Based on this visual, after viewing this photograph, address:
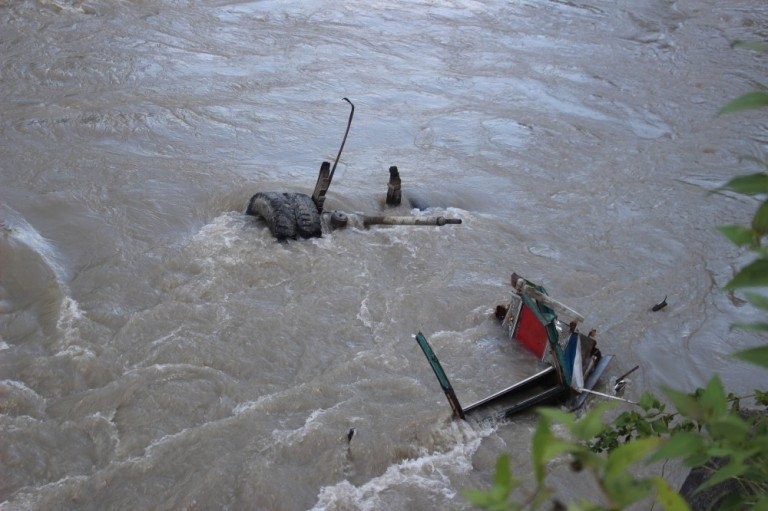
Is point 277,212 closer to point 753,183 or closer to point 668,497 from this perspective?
point 753,183

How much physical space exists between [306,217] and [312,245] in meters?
0.27

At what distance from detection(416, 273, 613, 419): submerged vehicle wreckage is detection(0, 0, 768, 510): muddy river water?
16cm

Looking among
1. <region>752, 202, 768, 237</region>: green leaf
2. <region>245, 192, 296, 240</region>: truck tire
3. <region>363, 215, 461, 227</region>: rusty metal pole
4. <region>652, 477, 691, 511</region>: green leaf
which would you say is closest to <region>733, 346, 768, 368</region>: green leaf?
<region>752, 202, 768, 237</region>: green leaf

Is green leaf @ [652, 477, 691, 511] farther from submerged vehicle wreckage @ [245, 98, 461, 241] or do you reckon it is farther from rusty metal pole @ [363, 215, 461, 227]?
A: rusty metal pole @ [363, 215, 461, 227]

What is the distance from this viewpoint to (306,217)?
680cm

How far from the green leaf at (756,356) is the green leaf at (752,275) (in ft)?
0.33

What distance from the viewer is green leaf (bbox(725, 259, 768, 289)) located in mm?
1155

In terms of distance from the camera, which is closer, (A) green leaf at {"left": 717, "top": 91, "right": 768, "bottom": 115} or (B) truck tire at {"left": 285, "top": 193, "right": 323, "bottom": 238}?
(A) green leaf at {"left": 717, "top": 91, "right": 768, "bottom": 115}

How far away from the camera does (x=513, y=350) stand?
5.73 m

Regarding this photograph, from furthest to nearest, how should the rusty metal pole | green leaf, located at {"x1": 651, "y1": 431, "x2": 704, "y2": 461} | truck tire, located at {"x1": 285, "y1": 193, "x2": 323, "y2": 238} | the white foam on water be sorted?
the rusty metal pole, truck tire, located at {"x1": 285, "y1": 193, "x2": 323, "y2": 238}, the white foam on water, green leaf, located at {"x1": 651, "y1": 431, "x2": 704, "y2": 461}

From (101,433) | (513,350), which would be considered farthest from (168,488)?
(513,350)

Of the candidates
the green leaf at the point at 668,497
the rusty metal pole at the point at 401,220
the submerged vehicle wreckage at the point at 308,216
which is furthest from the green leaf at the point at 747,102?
the rusty metal pole at the point at 401,220

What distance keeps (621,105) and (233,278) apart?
7.31 m

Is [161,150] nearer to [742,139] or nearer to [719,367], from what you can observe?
[719,367]
